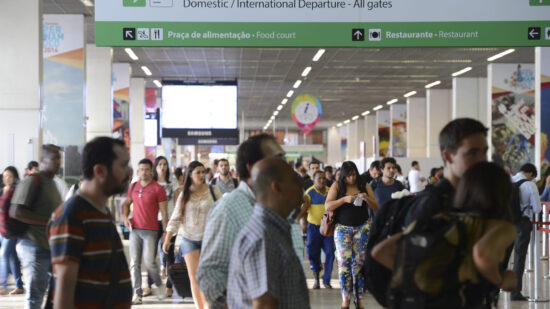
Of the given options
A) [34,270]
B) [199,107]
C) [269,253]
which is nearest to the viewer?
[269,253]

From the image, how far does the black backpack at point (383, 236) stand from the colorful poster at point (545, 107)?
14.6m

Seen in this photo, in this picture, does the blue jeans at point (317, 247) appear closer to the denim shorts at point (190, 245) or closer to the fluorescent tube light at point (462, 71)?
the denim shorts at point (190, 245)

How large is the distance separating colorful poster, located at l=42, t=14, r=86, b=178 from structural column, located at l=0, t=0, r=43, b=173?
3188 mm

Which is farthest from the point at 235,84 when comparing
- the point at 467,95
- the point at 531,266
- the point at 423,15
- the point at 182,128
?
the point at 423,15

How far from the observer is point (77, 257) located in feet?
9.10

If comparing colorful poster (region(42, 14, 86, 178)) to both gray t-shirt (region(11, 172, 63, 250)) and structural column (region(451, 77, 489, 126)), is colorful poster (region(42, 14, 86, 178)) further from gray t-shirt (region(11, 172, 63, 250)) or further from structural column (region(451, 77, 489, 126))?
structural column (region(451, 77, 489, 126))

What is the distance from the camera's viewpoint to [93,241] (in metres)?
2.84

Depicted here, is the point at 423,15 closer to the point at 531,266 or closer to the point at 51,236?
the point at 531,266

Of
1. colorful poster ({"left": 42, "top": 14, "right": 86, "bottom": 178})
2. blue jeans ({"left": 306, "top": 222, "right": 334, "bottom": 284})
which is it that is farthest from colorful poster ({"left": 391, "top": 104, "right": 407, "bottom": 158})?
blue jeans ({"left": 306, "top": 222, "right": 334, "bottom": 284})

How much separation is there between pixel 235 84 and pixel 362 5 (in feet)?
42.2

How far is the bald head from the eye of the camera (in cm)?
257

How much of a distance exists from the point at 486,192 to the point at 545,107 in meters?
15.2

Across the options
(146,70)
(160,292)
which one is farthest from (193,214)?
(146,70)

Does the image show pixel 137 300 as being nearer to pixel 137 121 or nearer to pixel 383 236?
pixel 383 236
